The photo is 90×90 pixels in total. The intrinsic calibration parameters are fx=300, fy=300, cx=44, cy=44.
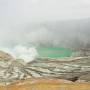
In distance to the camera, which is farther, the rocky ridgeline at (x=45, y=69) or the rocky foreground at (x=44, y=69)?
the rocky ridgeline at (x=45, y=69)

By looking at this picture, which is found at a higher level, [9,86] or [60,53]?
[60,53]

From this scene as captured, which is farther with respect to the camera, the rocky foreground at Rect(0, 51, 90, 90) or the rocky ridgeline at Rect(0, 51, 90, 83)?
the rocky ridgeline at Rect(0, 51, 90, 83)

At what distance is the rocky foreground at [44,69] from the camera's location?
1822 cm

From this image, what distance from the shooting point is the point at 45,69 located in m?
20.0

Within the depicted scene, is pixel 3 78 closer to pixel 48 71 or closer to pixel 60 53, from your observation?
pixel 48 71

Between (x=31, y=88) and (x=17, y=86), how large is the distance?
835mm

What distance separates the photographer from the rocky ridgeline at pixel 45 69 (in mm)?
18573

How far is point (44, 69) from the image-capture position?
2000 centimetres

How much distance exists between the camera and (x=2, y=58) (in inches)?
795

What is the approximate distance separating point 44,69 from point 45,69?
74 mm

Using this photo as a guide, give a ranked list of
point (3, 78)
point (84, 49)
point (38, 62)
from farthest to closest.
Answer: point (84, 49) → point (38, 62) → point (3, 78)

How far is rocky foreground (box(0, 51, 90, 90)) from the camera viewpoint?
18.2m

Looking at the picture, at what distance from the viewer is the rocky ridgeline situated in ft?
60.9

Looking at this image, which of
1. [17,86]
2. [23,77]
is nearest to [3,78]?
[23,77]
